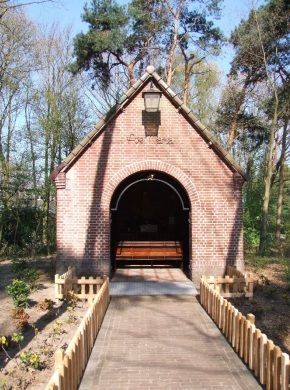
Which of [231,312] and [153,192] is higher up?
[153,192]

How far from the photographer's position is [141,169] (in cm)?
1217

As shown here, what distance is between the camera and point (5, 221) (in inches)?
842

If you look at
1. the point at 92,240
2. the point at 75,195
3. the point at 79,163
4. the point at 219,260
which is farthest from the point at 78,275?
the point at 219,260

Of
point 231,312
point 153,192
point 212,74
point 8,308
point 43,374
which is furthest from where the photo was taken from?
point 212,74

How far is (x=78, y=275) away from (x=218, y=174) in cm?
473

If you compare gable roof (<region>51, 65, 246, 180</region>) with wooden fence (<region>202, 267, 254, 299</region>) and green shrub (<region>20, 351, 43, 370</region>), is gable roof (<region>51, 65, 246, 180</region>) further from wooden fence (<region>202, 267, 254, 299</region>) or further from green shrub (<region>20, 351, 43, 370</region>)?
green shrub (<region>20, 351, 43, 370</region>)

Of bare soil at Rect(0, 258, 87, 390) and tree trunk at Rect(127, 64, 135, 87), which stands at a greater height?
tree trunk at Rect(127, 64, 135, 87)

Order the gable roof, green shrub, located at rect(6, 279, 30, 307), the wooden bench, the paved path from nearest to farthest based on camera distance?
green shrub, located at rect(6, 279, 30, 307) → the paved path → the gable roof → the wooden bench

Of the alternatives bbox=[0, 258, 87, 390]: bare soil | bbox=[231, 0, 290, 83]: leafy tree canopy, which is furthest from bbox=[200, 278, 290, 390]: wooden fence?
bbox=[231, 0, 290, 83]: leafy tree canopy

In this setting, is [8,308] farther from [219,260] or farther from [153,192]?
[153,192]

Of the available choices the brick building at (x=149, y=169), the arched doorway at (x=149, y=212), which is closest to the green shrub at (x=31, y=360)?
the brick building at (x=149, y=169)

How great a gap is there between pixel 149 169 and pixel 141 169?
0.23 metres

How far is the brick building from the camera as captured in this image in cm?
1204

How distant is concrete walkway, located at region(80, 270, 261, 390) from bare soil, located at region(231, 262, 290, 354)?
108 cm
